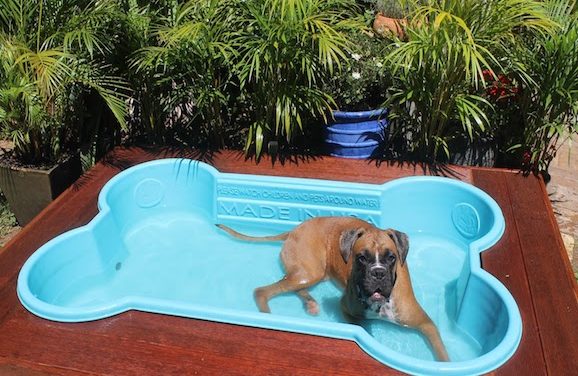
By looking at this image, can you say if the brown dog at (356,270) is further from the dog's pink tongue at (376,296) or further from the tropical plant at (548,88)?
the tropical plant at (548,88)

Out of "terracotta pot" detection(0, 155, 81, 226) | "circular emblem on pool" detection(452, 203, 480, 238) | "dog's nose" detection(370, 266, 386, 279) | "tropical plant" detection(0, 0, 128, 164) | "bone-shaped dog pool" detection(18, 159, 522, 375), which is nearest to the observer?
"dog's nose" detection(370, 266, 386, 279)

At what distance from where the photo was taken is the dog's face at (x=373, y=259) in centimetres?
357

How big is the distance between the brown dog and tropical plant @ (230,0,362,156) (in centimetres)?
121

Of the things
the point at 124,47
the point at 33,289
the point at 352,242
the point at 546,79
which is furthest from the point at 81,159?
the point at 546,79

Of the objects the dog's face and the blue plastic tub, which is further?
the blue plastic tub

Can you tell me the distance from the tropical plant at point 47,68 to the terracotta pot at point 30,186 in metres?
0.18

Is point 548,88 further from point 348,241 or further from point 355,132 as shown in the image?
point 348,241

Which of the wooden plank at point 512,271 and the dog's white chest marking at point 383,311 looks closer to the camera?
the wooden plank at point 512,271

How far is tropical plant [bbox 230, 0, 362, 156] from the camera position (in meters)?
4.79

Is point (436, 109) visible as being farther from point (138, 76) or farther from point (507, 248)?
point (138, 76)

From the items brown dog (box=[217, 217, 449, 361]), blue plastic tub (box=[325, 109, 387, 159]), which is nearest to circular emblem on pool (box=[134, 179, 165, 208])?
brown dog (box=[217, 217, 449, 361])

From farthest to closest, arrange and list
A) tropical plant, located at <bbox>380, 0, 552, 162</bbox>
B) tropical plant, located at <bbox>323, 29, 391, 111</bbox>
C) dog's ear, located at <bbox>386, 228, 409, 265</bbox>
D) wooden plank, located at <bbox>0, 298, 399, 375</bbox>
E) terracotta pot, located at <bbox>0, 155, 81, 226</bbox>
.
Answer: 1. tropical plant, located at <bbox>323, 29, 391, 111</bbox>
2. terracotta pot, located at <bbox>0, 155, 81, 226</bbox>
3. tropical plant, located at <bbox>380, 0, 552, 162</bbox>
4. dog's ear, located at <bbox>386, 228, 409, 265</bbox>
5. wooden plank, located at <bbox>0, 298, 399, 375</bbox>

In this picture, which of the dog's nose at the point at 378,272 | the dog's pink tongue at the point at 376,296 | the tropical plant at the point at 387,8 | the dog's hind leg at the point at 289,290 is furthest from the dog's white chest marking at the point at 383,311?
the tropical plant at the point at 387,8

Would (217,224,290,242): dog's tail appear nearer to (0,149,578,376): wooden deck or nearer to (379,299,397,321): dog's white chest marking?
(379,299,397,321): dog's white chest marking
